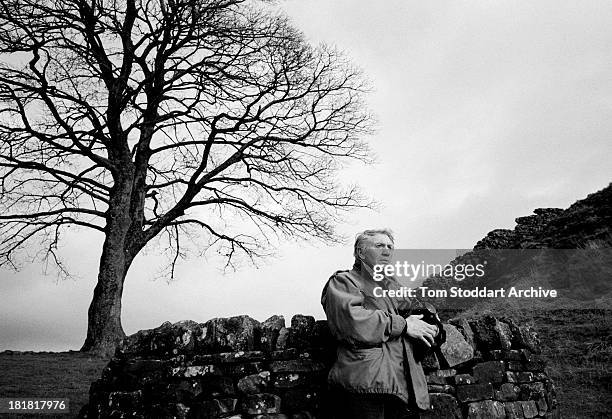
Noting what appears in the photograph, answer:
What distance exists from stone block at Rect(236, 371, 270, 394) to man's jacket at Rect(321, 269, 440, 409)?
96 cm

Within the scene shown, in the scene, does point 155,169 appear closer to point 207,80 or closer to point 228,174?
point 228,174

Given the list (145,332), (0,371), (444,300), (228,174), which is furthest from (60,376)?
(444,300)

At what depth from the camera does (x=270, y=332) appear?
13.9 feet

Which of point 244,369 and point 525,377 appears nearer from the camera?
point 244,369

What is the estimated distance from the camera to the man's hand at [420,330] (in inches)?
134

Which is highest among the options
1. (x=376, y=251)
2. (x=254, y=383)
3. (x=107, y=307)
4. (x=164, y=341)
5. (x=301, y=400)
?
(x=107, y=307)

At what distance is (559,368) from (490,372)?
4260mm

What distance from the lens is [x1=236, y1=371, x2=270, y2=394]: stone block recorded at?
405 centimetres

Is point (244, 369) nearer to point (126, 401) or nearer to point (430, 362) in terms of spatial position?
point (126, 401)

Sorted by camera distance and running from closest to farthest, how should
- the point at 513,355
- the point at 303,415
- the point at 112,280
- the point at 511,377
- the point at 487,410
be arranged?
1. the point at 303,415
2. the point at 487,410
3. the point at 511,377
4. the point at 513,355
5. the point at 112,280

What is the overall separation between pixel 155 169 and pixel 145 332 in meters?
11.2

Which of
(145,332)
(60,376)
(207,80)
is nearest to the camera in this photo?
(145,332)

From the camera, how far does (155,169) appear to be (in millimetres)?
15109

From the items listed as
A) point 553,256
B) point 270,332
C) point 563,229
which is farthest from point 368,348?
point 563,229
